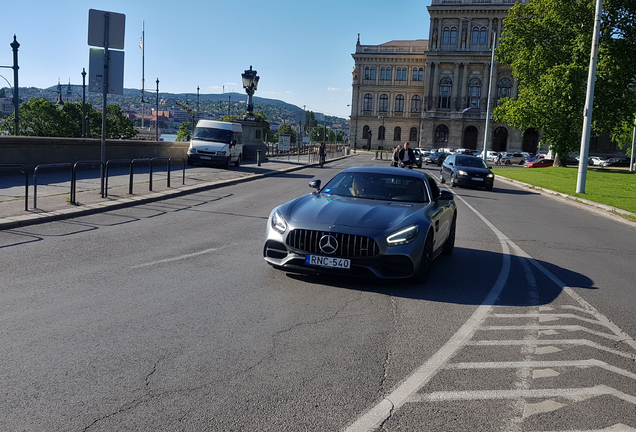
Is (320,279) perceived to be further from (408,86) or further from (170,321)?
(408,86)

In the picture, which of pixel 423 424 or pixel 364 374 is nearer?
pixel 423 424

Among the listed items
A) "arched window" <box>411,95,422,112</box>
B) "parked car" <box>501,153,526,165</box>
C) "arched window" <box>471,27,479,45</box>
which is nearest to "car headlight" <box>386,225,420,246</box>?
"parked car" <box>501,153,526,165</box>

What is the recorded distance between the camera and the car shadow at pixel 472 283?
276 inches

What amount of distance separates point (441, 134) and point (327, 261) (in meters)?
102

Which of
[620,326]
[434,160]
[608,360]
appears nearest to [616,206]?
[620,326]

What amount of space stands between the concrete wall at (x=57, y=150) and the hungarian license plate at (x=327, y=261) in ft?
46.4

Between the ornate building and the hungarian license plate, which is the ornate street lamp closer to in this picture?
the hungarian license plate

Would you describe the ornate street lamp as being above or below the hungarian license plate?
above

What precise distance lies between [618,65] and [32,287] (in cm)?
4293

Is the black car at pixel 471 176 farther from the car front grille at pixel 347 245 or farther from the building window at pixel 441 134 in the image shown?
the building window at pixel 441 134

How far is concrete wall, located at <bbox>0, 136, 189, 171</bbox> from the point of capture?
1814 centimetres

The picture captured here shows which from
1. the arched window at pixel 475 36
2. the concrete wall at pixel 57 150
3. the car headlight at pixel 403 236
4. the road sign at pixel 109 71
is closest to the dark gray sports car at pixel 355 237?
the car headlight at pixel 403 236

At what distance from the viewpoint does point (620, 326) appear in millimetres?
6051

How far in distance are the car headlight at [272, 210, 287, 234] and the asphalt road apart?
628mm
